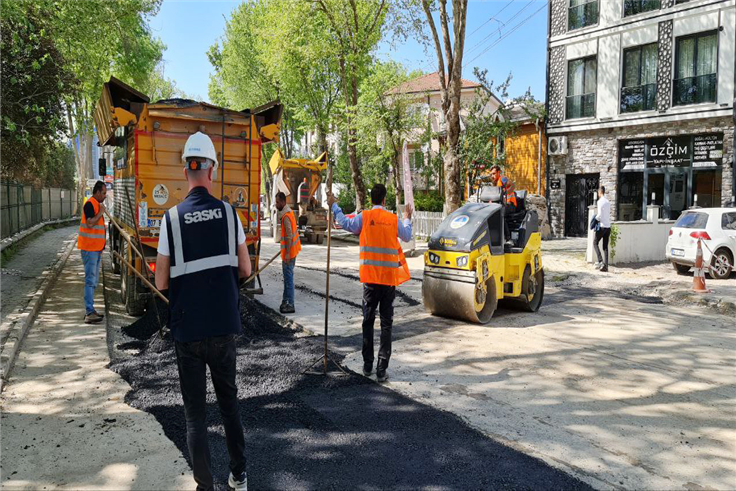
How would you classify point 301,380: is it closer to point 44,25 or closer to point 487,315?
point 487,315

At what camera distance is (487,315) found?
8.36m

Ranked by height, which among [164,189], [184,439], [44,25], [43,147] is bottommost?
[184,439]

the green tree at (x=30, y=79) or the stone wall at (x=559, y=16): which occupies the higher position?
the stone wall at (x=559, y=16)

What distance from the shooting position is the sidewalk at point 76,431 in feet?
12.6

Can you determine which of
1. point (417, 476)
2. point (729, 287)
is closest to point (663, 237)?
point (729, 287)

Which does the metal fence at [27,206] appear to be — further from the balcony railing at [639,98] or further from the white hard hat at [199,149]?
the balcony railing at [639,98]

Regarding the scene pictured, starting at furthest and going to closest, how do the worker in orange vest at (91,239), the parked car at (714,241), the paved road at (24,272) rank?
the parked car at (714,241)
the paved road at (24,272)
the worker in orange vest at (91,239)

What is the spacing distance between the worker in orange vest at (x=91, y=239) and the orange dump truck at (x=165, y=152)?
17.8 inches

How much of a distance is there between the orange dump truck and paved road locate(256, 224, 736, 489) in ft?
7.43

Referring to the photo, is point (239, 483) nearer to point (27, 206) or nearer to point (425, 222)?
point (425, 222)

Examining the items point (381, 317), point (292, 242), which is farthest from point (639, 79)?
point (381, 317)

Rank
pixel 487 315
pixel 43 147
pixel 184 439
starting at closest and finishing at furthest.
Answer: pixel 184 439
pixel 487 315
pixel 43 147

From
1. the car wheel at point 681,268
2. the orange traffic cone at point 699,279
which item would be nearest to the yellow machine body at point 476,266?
the orange traffic cone at point 699,279

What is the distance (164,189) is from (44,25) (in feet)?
23.1
